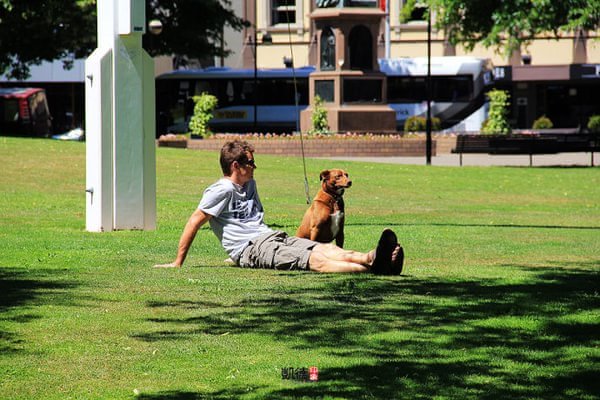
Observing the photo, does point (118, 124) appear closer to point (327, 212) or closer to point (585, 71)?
point (327, 212)

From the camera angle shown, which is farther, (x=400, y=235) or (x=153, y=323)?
(x=400, y=235)

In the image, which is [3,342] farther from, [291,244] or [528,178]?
[528,178]

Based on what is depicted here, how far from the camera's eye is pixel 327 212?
11398mm

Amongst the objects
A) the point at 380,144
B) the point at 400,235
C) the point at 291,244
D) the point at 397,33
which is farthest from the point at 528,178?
the point at 397,33

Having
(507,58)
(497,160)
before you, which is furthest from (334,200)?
(507,58)

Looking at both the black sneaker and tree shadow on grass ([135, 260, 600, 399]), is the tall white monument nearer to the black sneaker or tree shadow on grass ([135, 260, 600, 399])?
tree shadow on grass ([135, 260, 600, 399])

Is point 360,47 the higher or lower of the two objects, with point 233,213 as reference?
higher

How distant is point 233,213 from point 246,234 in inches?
8.6

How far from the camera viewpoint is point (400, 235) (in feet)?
52.3

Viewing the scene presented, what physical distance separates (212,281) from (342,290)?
1.09 metres

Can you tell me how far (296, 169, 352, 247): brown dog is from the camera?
11.4 m

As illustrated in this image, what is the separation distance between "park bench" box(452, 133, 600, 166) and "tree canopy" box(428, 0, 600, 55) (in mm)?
6020

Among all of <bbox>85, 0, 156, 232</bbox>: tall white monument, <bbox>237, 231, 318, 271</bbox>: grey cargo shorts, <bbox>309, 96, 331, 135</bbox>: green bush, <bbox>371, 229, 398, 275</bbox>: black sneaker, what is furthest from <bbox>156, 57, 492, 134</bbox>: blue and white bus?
<bbox>371, 229, 398, 275</bbox>: black sneaker

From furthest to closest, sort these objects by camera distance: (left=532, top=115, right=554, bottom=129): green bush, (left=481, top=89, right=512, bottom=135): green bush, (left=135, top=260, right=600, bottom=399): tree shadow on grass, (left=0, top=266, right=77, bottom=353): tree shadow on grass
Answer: (left=532, top=115, right=554, bottom=129): green bush
(left=481, top=89, right=512, bottom=135): green bush
(left=0, top=266, right=77, bottom=353): tree shadow on grass
(left=135, top=260, right=600, bottom=399): tree shadow on grass
